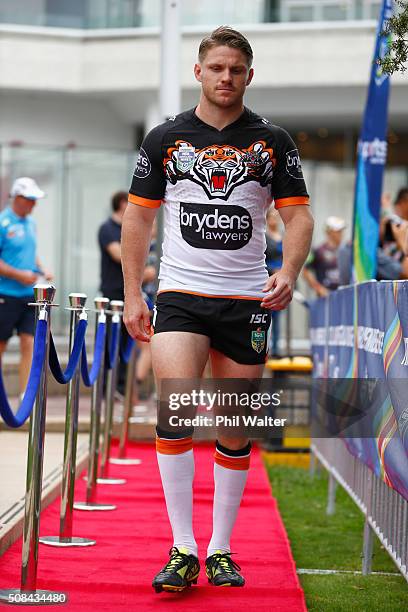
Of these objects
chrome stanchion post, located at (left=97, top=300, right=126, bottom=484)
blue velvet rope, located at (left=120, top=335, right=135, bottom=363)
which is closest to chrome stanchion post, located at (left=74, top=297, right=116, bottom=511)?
chrome stanchion post, located at (left=97, top=300, right=126, bottom=484)

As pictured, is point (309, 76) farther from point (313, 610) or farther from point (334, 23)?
point (313, 610)

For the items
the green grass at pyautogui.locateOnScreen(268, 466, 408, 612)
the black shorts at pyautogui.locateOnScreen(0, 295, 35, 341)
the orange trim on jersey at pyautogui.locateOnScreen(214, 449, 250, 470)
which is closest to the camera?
the orange trim on jersey at pyautogui.locateOnScreen(214, 449, 250, 470)

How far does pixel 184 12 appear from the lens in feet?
71.4

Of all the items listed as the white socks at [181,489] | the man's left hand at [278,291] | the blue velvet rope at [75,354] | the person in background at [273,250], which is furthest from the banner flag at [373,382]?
the person in background at [273,250]

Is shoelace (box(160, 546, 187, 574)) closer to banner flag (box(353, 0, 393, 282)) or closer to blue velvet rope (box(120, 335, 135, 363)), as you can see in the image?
banner flag (box(353, 0, 393, 282))

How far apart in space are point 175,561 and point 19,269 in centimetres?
626

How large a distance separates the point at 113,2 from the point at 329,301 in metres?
15.1

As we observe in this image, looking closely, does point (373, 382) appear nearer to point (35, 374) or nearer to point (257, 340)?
point (257, 340)

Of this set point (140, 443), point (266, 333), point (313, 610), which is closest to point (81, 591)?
point (313, 610)

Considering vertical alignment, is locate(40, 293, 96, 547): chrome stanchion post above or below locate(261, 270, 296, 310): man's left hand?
below

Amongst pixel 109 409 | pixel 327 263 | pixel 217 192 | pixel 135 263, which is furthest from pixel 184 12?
pixel 217 192

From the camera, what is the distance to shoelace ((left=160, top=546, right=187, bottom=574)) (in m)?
4.80

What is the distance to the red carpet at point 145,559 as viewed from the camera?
4773 mm

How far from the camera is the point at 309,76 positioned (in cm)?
2161
